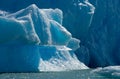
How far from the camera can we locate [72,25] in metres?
31.2

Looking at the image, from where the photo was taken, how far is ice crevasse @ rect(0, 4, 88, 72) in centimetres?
2194

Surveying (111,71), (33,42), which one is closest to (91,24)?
(111,71)

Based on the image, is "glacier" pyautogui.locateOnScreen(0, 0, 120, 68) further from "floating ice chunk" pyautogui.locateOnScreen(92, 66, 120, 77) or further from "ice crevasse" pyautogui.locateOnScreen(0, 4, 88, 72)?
"floating ice chunk" pyautogui.locateOnScreen(92, 66, 120, 77)

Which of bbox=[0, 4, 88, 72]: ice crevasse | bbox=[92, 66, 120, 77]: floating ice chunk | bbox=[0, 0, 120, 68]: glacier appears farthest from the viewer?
bbox=[0, 0, 120, 68]: glacier

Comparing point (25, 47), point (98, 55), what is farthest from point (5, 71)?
point (98, 55)

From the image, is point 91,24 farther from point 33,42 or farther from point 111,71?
point 33,42

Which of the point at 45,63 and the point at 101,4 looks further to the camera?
the point at 101,4

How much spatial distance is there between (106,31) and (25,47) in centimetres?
1181

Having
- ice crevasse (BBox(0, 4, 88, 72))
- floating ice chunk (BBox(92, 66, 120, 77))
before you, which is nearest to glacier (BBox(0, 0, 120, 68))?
ice crevasse (BBox(0, 4, 88, 72))

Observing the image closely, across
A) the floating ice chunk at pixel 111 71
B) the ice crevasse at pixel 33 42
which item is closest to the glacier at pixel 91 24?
the ice crevasse at pixel 33 42

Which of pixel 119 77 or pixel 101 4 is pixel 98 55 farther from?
pixel 119 77

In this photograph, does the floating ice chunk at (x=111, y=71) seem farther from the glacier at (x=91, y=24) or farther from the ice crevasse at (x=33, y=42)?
the glacier at (x=91, y=24)

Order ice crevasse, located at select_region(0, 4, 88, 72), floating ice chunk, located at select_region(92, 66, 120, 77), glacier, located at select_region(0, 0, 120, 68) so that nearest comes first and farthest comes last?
ice crevasse, located at select_region(0, 4, 88, 72), floating ice chunk, located at select_region(92, 66, 120, 77), glacier, located at select_region(0, 0, 120, 68)

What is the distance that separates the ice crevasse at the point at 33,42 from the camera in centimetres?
2194
